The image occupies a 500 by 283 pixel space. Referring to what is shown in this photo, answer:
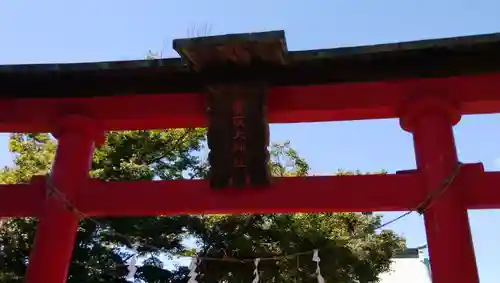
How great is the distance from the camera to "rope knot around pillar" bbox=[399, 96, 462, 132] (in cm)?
353

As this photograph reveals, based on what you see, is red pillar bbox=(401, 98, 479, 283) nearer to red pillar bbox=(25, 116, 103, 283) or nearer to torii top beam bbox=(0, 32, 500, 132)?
torii top beam bbox=(0, 32, 500, 132)

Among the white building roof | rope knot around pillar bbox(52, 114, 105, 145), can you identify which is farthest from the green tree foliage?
rope knot around pillar bbox(52, 114, 105, 145)

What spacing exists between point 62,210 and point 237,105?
56.1 inches

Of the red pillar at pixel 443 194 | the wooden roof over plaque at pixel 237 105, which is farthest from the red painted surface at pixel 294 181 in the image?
the wooden roof over plaque at pixel 237 105

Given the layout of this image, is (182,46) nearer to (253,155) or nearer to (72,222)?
(253,155)

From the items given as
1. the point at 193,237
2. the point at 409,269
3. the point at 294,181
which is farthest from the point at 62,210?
the point at 409,269

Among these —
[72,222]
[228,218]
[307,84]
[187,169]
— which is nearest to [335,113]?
[307,84]

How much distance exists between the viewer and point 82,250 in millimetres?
9648

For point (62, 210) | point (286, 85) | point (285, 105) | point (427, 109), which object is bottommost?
point (62, 210)

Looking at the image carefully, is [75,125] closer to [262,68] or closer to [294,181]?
[262,68]

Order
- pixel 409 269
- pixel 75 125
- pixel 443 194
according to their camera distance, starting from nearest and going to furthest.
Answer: pixel 443 194 → pixel 75 125 → pixel 409 269

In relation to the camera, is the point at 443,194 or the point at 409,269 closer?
the point at 443,194

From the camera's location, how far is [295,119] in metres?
3.91

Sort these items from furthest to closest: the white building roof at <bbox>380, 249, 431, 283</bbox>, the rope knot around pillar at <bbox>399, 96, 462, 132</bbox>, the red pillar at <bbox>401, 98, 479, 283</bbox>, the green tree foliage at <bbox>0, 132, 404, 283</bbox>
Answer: the white building roof at <bbox>380, 249, 431, 283</bbox>
the green tree foliage at <bbox>0, 132, 404, 283</bbox>
the rope knot around pillar at <bbox>399, 96, 462, 132</bbox>
the red pillar at <bbox>401, 98, 479, 283</bbox>
